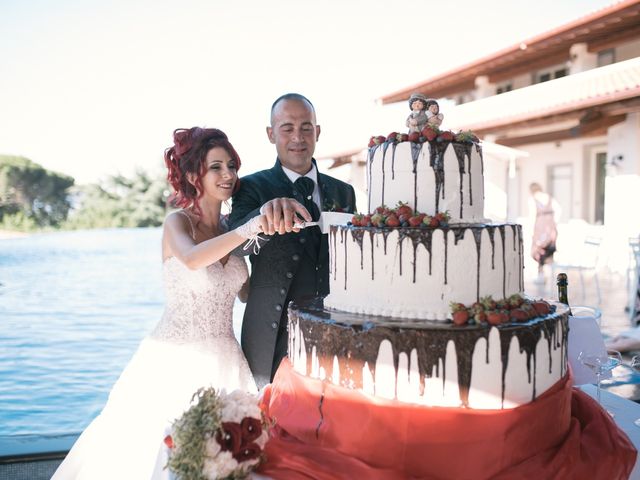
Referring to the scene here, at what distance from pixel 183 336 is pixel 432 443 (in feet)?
5.23

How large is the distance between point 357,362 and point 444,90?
19433mm

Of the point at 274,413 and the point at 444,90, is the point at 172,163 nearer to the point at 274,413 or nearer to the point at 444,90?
the point at 274,413

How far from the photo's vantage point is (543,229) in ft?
35.3

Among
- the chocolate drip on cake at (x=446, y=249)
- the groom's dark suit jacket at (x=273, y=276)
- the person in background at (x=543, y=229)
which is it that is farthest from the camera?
the person in background at (x=543, y=229)

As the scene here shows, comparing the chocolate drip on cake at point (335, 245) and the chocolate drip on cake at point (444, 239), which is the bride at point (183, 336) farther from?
the chocolate drip on cake at point (444, 239)

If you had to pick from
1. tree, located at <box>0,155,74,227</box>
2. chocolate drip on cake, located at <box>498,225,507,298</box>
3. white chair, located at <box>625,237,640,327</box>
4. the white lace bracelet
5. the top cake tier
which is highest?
tree, located at <box>0,155,74,227</box>

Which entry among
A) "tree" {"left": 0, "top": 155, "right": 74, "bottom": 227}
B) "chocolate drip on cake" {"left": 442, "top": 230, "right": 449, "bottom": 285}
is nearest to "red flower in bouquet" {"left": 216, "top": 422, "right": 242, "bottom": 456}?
"chocolate drip on cake" {"left": 442, "top": 230, "right": 449, "bottom": 285}

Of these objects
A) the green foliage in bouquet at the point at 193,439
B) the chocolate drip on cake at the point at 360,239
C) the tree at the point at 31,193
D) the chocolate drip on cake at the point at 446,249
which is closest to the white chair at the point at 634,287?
the chocolate drip on cake at the point at 446,249

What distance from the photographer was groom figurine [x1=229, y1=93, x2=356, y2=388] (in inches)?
123

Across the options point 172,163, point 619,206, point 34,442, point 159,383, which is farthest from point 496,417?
point 619,206

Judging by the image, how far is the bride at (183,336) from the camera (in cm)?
280

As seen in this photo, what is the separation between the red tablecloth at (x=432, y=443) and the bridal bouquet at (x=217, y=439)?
224 mm

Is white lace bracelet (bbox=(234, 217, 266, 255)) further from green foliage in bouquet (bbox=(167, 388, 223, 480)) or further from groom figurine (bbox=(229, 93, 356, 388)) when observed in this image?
green foliage in bouquet (bbox=(167, 388, 223, 480))

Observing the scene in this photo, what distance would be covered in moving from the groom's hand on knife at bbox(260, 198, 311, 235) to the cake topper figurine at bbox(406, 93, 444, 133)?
68 centimetres
